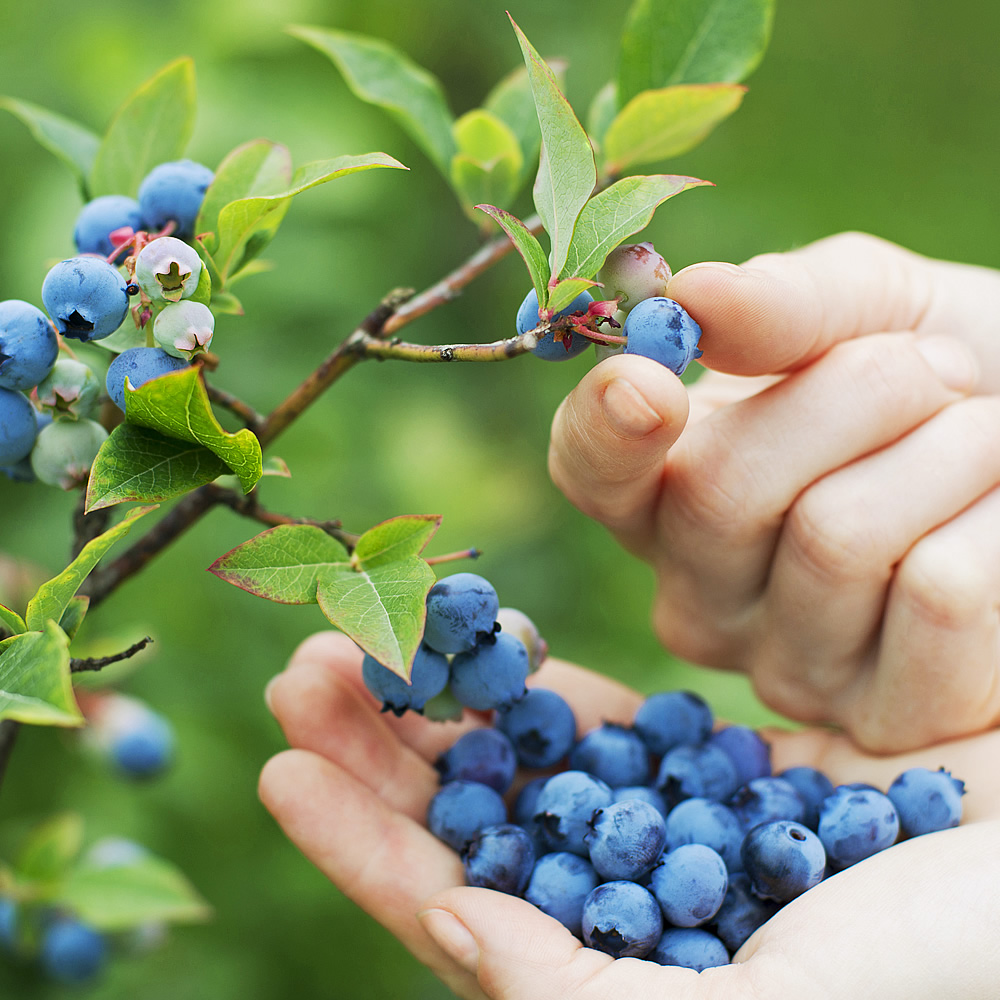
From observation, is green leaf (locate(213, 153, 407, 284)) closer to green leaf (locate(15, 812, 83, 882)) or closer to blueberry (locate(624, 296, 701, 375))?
blueberry (locate(624, 296, 701, 375))

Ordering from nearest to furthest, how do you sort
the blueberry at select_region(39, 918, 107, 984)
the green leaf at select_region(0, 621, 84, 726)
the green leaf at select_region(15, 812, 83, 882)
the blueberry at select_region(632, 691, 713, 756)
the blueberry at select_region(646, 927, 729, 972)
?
the green leaf at select_region(0, 621, 84, 726) → the blueberry at select_region(646, 927, 729, 972) → the blueberry at select_region(632, 691, 713, 756) → the green leaf at select_region(15, 812, 83, 882) → the blueberry at select_region(39, 918, 107, 984)

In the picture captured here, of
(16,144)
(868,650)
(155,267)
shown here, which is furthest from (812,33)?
(155,267)

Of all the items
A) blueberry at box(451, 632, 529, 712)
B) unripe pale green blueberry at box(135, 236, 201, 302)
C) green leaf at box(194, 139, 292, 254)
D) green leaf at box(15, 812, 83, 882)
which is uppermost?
green leaf at box(194, 139, 292, 254)

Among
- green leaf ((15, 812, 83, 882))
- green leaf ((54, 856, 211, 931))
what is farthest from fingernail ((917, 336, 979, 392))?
green leaf ((15, 812, 83, 882))

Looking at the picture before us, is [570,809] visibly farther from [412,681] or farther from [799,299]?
[799,299]

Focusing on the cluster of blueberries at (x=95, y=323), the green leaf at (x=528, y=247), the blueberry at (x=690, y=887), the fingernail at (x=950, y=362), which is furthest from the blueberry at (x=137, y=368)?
the fingernail at (x=950, y=362)

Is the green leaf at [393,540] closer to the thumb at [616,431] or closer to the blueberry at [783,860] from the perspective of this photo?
the thumb at [616,431]

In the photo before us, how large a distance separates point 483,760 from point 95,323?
21.9 inches

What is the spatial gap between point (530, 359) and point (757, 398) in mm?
1828

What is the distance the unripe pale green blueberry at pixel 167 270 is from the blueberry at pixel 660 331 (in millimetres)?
294

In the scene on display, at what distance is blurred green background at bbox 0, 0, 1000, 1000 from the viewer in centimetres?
155

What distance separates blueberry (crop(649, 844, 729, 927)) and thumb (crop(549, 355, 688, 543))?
33 centimetres

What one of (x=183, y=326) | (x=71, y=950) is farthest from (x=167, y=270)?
(x=71, y=950)

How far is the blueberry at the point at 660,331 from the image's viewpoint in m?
0.61
